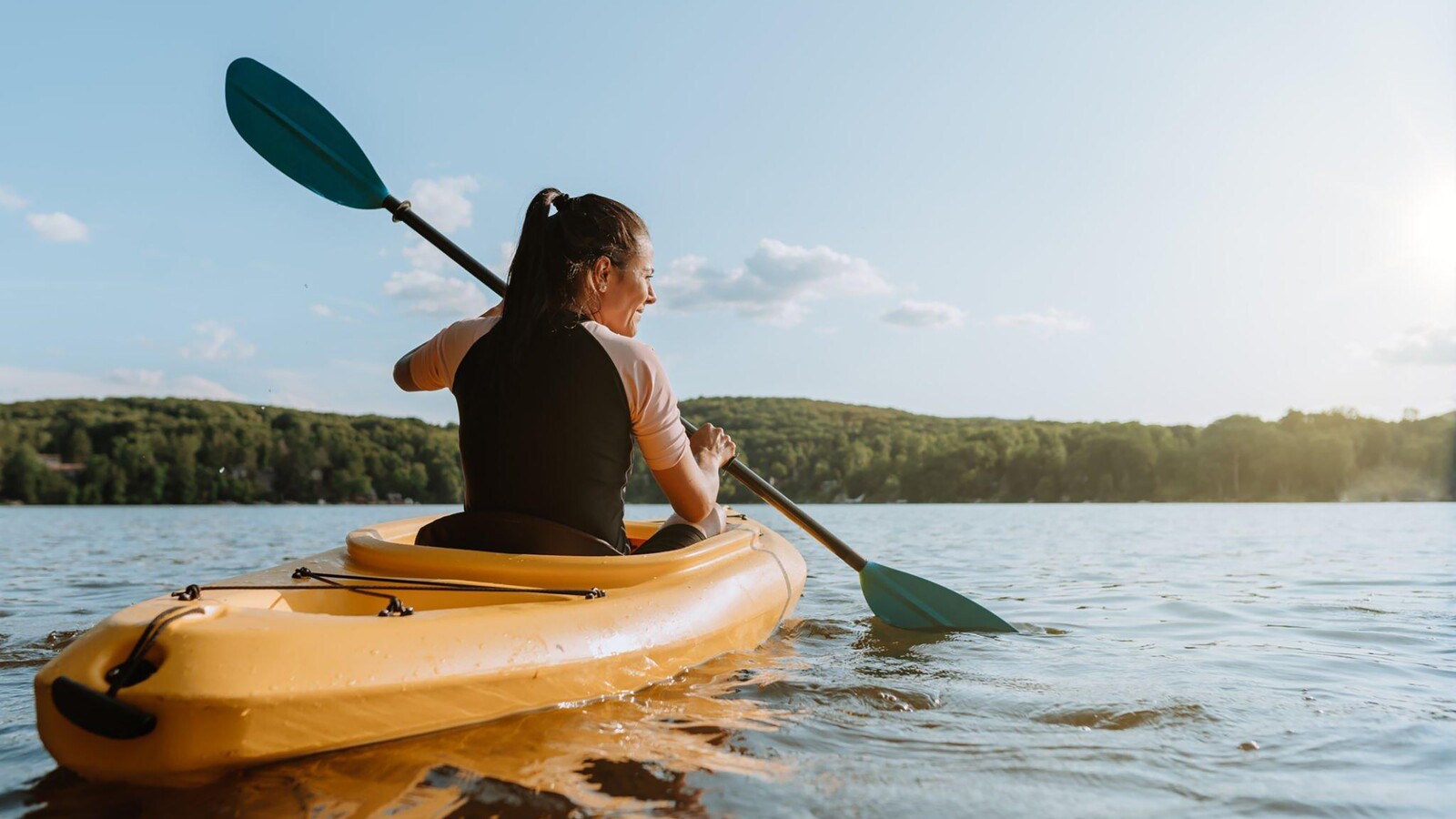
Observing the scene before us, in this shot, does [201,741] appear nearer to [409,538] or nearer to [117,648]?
[117,648]

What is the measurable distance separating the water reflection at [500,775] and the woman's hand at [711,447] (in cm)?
102

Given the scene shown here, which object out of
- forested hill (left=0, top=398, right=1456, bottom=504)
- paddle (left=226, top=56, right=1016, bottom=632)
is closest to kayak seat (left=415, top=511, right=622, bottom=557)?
paddle (left=226, top=56, right=1016, bottom=632)

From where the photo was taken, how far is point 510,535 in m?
2.68

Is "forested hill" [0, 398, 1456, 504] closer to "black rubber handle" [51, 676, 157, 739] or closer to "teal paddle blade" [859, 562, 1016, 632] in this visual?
"teal paddle blade" [859, 562, 1016, 632]

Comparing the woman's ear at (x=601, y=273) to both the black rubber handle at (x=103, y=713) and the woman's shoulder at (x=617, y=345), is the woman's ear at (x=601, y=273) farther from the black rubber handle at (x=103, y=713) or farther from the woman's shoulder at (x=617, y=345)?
the black rubber handle at (x=103, y=713)

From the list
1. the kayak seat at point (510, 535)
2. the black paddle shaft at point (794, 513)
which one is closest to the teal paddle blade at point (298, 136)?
the black paddle shaft at point (794, 513)

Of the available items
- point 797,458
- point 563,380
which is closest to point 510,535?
point 563,380

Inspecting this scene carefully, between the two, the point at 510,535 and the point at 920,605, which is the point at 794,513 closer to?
the point at 920,605

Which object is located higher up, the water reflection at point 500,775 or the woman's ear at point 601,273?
the woman's ear at point 601,273

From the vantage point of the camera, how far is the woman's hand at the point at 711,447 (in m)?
3.37

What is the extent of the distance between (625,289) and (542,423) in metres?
0.57

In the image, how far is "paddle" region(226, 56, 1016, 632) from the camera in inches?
171

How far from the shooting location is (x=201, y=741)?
5.98ft

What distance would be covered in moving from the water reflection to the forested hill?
4537cm
